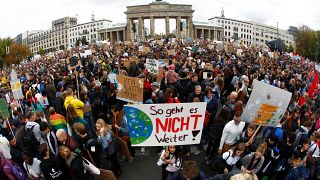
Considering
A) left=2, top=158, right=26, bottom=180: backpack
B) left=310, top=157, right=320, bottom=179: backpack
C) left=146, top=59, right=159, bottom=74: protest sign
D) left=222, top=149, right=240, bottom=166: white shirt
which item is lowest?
left=310, top=157, right=320, bottom=179: backpack

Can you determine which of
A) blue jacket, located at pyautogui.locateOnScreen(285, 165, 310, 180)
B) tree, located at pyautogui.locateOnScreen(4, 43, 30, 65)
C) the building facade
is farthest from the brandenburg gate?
blue jacket, located at pyautogui.locateOnScreen(285, 165, 310, 180)

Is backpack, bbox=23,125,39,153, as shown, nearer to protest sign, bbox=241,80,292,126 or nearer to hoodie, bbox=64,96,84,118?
hoodie, bbox=64,96,84,118

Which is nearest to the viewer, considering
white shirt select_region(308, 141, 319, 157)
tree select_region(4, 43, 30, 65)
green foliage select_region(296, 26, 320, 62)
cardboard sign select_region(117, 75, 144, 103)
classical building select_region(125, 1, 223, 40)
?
white shirt select_region(308, 141, 319, 157)

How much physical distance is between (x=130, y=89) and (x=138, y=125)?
3.46 meters

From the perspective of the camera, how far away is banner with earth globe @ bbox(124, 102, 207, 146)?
17.2 feet

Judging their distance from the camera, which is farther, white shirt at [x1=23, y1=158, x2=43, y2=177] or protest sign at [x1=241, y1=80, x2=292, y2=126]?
protest sign at [x1=241, y1=80, x2=292, y2=126]

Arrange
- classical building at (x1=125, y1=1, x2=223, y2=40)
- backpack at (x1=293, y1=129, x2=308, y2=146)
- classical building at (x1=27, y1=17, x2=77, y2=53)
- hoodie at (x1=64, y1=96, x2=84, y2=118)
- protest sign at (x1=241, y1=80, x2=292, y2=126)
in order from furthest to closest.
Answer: classical building at (x1=27, y1=17, x2=77, y2=53)
classical building at (x1=125, y1=1, x2=223, y2=40)
hoodie at (x1=64, y1=96, x2=84, y2=118)
backpack at (x1=293, y1=129, x2=308, y2=146)
protest sign at (x1=241, y1=80, x2=292, y2=126)

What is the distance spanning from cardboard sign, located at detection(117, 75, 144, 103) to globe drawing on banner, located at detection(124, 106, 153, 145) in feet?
10.2

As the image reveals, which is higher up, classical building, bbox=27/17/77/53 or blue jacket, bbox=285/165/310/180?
classical building, bbox=27/17/77/53

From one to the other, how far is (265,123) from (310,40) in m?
77.0

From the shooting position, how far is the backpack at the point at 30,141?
21.2 feet

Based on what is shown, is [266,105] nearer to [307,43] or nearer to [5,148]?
[5,148]

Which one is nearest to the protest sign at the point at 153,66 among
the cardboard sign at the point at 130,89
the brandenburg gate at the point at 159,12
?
the cardboard sign at the point at 130,89

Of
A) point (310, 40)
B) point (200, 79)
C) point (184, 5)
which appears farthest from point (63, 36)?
point (200, 79)
